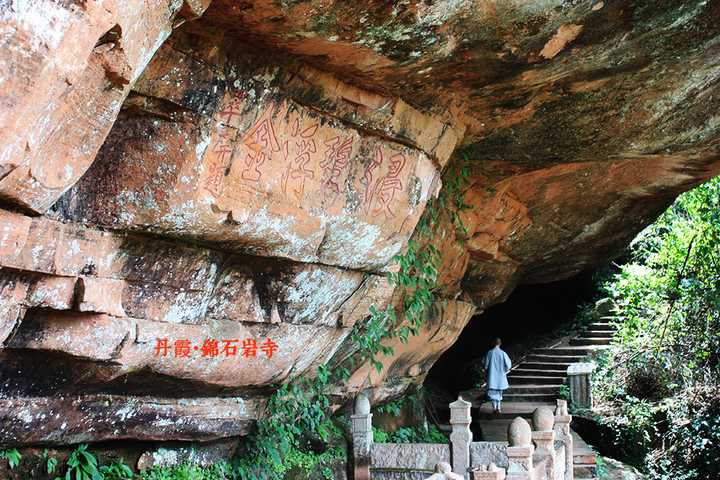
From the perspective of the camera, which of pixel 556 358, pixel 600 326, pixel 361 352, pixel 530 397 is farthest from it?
pixel 600 326

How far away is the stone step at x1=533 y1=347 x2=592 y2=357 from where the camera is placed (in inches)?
677

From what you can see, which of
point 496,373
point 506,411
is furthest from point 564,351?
point 496,373

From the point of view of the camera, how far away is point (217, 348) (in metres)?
7.35

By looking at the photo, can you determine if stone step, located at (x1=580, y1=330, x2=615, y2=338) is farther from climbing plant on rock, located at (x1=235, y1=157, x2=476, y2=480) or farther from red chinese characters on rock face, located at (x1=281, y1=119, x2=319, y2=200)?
red chinese characters on rock face, located at (x1=281, y1=119, x2=319, y2=200)

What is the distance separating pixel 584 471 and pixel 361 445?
14.0 ft

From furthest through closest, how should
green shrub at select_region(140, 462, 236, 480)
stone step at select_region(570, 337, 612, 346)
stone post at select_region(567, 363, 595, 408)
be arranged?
stone step at select_region(570, 337, 612, 346)
stone post at select_region(567, 363, 595, 408)
green shrub at select_region(140, 462, 236, 480)

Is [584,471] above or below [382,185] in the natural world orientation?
below

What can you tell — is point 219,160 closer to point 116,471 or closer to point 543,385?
point 116,471

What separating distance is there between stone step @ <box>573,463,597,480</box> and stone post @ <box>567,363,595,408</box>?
346 centimetres

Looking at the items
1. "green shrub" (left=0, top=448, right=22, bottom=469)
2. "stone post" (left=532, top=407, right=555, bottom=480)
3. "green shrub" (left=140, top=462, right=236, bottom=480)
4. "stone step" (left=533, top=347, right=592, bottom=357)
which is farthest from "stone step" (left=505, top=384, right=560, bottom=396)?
"green shrub" (left=0, top=448, right=22, bottom=469)

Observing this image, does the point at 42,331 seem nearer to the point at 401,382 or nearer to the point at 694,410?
the point at 401,382

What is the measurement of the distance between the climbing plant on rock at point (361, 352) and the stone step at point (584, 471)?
130 inches

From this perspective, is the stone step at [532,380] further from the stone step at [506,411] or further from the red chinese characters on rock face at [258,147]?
the red chinese characters on rock face at [258,147]

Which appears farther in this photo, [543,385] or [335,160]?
[543,385]
